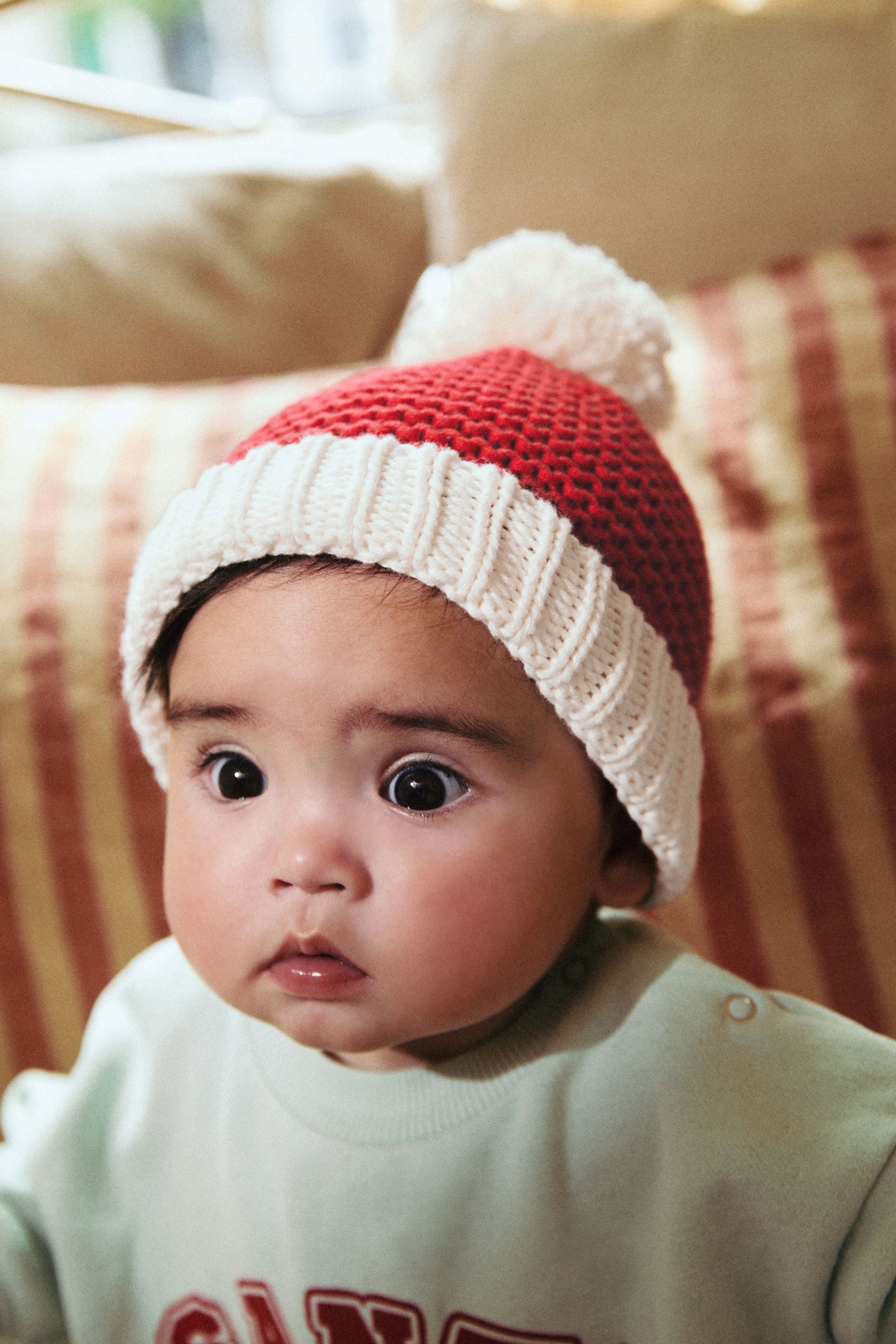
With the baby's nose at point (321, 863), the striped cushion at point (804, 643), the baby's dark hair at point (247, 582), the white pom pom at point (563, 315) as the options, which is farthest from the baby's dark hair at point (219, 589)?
the striped cushion at point (804, 643)

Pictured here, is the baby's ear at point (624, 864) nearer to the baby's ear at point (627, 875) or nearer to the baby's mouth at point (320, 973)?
the baby's ear at point (627, 875)

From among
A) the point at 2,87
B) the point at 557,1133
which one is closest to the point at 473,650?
the point at 557,1133

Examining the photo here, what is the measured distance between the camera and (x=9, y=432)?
42.4 inches

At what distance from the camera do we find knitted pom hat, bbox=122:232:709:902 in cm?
59

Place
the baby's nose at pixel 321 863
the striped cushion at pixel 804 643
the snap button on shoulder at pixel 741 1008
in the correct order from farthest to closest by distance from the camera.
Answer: the striped cushion at pixel 804 643
the snap button on shoulder at pixel 741 1008
the baby's nose at pixel 321 863

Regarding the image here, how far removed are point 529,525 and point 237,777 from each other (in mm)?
219

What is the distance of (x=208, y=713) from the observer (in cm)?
63

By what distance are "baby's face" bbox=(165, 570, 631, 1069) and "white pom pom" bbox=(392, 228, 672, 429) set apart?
265 millimetres

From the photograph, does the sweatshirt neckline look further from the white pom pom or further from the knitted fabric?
the white pom pom

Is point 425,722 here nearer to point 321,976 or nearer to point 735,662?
point 321,976

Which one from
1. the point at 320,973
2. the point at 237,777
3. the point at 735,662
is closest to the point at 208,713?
the point at 237,777

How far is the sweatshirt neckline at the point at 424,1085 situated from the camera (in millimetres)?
712

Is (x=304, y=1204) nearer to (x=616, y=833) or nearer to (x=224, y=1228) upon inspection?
(x=224, y=1228)

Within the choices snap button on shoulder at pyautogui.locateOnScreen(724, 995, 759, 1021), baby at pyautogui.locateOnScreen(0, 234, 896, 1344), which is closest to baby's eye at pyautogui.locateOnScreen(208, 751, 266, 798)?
baby at pyautogui.locateOnScreen(0, 234, 896, 1344)
